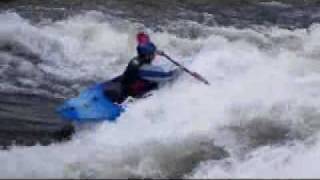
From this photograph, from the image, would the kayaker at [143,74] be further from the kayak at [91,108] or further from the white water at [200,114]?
the kayak at [91,108]

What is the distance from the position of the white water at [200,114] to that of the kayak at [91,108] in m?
0.13

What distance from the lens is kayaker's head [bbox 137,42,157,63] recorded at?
10078mm

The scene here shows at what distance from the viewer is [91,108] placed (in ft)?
31.2

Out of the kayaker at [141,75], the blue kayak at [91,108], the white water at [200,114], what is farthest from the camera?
the kayaker at [141,75]

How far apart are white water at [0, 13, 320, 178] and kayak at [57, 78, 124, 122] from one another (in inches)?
5.0

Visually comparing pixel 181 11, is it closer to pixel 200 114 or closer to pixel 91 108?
pixel 200 114

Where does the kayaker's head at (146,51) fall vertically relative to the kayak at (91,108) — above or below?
above

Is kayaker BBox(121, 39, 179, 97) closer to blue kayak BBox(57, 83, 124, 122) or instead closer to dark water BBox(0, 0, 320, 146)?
blue kayak BBox(57, 83, 124, 122)

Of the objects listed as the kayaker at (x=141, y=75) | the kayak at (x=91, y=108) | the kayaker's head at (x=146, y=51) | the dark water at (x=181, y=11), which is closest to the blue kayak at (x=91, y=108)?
the kayak at (x=91, y=108)

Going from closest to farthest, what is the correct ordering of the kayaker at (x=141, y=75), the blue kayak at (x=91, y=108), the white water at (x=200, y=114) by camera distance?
the white water at (x=200, y=114)
the blue kayak at (x=91, y=108)
the kayaker at (x=141, y=75)

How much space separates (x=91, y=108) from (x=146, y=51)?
122 cm

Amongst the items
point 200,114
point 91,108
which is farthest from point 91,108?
point 200,114

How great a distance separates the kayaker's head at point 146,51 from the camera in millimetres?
10078

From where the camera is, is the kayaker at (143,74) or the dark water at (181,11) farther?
the dark water at (181,11)
